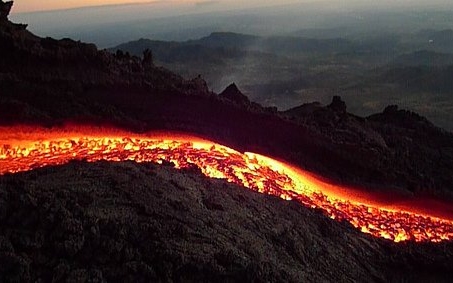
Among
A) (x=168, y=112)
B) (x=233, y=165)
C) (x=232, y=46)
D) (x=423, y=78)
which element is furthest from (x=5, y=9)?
(x=232, y=46)

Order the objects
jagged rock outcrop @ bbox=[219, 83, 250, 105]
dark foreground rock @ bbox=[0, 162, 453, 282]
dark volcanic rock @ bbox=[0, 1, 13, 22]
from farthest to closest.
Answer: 1. jagged rock outcrop @ bbox=[219, 83, 250, 105]
2. dark volcanic rock @ bbox=[0, 1, 13, 22]
3. dark foreground rock @ bbox=[0, 162, 453, 282]

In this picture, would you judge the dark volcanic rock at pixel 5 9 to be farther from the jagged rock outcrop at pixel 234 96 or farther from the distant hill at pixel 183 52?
the distant hill at pixel 183 52

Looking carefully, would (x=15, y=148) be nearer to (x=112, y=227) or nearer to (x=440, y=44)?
(x=112, y=227)

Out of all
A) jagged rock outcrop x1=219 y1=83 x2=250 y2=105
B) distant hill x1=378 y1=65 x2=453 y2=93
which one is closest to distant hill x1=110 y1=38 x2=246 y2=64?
distant hill x1=378 y1=65 x2=453 y2=93

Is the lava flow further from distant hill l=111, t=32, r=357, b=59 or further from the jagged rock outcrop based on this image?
distant hill l=111, t=32, r=357, b=59

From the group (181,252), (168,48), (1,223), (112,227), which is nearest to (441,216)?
(181,252)
